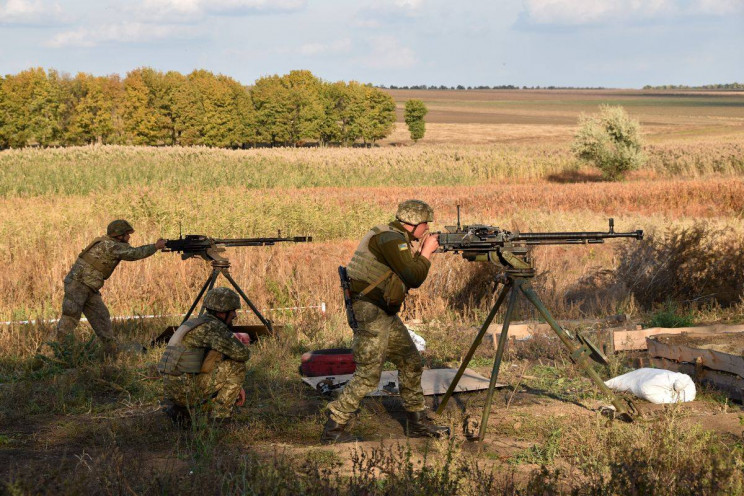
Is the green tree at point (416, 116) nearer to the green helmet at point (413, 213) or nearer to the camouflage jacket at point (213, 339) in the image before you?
the camouflage jacket at point (213, 339)

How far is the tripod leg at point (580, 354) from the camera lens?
6555mm

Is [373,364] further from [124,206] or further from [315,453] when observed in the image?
[124,206]

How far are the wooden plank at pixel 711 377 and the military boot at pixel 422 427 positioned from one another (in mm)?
3054

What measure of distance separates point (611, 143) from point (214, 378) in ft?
117

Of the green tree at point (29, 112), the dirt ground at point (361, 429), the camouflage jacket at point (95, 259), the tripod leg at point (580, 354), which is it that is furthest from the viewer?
the green tree at point (29, 112)

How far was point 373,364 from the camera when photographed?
6.58 meters

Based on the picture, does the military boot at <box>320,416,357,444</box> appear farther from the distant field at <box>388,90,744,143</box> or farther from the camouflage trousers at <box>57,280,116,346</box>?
the distant field at <box>388,90,744,143</box>

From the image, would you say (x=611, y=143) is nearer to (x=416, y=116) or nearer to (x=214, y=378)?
(x=214, y=378)

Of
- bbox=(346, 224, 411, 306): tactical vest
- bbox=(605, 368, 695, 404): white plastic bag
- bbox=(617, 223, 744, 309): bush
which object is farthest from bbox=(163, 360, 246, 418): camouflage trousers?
bbox=(617, 223, 744, 309): bush

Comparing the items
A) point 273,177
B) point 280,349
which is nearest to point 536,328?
point 280,349

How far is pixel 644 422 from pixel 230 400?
3.63 metres

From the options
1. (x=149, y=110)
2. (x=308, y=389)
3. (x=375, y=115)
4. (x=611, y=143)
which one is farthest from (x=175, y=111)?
(x=308, y=389)

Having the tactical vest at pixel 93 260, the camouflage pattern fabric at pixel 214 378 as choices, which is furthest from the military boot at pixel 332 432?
the tactical vest at pixel 93 260

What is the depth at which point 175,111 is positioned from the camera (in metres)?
79.9
